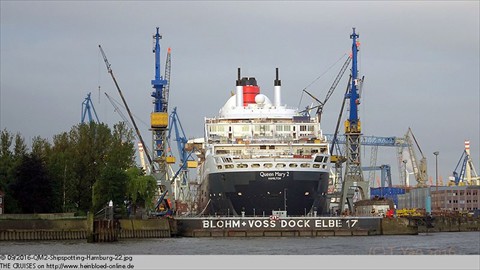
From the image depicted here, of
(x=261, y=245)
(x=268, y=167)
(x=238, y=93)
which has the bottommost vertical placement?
(x=261, y=245)

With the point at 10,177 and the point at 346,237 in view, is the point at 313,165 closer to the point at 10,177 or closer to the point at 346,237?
the point at 346,237

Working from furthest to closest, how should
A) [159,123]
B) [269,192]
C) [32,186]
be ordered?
1. [159,123]
2. [32,186]
3. [269,192]

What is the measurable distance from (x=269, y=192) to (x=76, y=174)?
28.2m

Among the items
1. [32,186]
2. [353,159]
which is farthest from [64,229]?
[353,159]

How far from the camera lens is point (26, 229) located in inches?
Answer: 3784

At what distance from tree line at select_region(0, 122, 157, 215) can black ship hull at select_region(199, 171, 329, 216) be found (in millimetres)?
10700

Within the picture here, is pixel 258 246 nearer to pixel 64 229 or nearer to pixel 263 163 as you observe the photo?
pixel 263 163

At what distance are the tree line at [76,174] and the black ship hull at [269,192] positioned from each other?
35.1ft

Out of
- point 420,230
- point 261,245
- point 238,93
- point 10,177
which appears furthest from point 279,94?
point 261,245

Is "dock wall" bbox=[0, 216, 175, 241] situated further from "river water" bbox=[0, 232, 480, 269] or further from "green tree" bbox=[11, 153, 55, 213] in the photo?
"green tree" bbox=[11, 153, 55, 213]

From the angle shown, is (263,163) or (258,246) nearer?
(258,246)

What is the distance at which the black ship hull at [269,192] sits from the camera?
98375 mm

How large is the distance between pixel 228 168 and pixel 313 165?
313 inches

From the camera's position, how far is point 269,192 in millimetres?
98188
